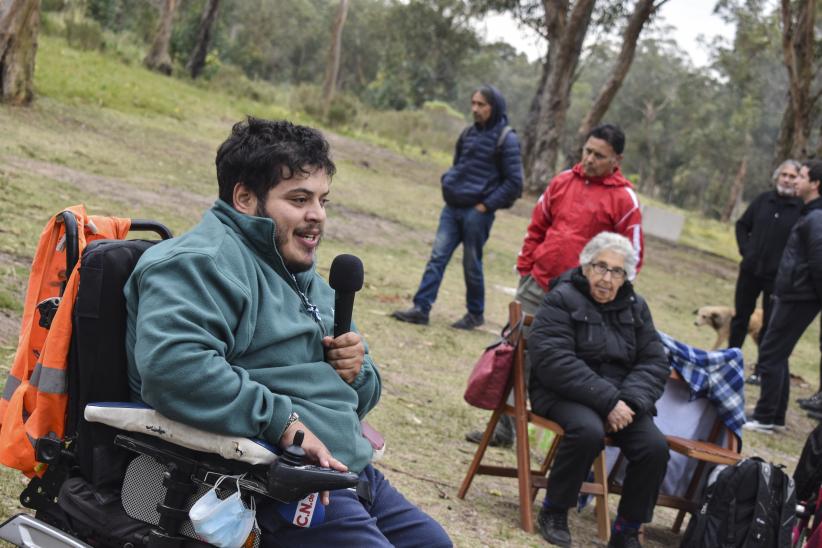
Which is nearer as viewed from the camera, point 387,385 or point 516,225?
point 387,385

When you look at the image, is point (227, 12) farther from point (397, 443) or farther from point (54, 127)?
point (397, 443)

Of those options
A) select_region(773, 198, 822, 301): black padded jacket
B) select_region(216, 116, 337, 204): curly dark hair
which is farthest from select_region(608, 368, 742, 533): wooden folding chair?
select_region(216, 116, 337, 204): curly dark hair

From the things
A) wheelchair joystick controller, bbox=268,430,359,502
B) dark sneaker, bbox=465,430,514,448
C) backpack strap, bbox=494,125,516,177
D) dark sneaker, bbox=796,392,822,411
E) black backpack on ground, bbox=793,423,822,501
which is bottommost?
dark sneaker, bbox=465,430,514,448

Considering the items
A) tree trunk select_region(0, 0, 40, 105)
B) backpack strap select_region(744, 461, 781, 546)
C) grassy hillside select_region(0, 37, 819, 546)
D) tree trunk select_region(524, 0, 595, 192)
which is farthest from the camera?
tree trunk select_region(524, 0, 595, 192)

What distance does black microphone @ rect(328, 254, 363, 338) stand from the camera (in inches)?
119

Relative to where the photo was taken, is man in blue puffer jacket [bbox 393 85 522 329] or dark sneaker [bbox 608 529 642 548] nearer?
dark sneaker [bbox 608 529 642 548]

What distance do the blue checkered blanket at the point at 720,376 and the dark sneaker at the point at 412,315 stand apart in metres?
4.07

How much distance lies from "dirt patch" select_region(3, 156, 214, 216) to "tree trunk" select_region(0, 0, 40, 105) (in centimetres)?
240

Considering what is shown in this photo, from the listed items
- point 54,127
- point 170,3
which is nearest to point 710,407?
point 54,127

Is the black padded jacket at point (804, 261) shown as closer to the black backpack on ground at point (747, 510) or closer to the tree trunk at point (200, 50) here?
the black backpack on ground at point (747, 510)

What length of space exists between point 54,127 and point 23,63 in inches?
36.3

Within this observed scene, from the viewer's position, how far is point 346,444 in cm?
296

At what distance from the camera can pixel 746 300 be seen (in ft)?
34.7

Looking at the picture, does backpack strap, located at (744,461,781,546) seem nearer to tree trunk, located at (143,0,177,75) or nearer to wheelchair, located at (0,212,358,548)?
wheelchair, located at (0,212,358,548)
